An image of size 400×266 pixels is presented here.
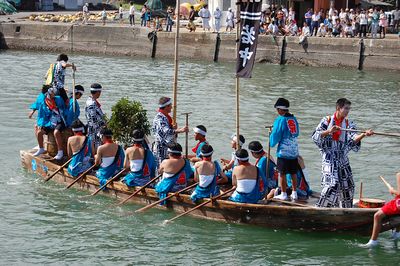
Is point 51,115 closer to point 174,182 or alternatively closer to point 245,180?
point 174,182

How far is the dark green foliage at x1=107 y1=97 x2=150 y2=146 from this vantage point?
1819cm

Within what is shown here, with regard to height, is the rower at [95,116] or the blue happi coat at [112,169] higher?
the rower at [95,116]

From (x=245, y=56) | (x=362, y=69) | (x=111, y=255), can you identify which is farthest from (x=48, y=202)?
(x=362, y=69)

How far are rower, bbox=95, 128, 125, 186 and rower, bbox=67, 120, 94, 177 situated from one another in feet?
2.33

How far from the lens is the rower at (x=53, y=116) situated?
18.9 m

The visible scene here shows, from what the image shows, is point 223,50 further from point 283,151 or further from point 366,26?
point 283,151

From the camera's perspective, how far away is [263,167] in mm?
15359

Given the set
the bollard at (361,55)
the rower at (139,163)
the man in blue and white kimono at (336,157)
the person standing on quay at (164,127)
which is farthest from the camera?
the bollard at (361,55)

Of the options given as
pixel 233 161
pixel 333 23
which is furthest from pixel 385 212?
pixel 333 23

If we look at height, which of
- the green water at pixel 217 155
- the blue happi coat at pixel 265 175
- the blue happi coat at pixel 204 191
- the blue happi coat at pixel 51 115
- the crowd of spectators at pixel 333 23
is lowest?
the green water at pixel 217 155

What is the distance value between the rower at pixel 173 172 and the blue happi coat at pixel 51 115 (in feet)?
12.8

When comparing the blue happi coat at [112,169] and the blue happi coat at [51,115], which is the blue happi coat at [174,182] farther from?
the blue happi coat at [51,115]

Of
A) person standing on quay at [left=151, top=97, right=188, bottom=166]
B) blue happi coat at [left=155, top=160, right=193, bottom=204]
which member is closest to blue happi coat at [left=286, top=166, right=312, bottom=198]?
blue happi coat at [left=155, top=160, right=193, bottom=204]

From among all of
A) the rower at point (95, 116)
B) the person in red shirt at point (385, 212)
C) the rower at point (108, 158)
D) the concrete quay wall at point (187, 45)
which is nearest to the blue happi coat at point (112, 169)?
the rower at point (108, 158)
